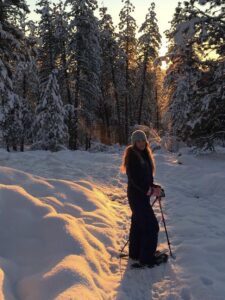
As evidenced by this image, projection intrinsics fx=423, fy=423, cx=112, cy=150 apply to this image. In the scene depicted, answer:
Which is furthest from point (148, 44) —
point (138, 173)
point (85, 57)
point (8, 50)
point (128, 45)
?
point (138, 173)

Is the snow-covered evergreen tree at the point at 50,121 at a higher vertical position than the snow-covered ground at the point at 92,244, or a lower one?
higher

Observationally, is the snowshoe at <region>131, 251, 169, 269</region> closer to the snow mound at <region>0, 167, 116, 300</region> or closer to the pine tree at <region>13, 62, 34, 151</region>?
the snow mound at <region>0, 167, 116, 300</region>

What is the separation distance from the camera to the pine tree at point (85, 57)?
32.4 metres

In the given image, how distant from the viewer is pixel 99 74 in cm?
3647

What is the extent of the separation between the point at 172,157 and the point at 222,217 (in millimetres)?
8910

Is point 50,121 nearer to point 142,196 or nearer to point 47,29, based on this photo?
point 47,29

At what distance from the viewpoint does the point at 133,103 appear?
169ft

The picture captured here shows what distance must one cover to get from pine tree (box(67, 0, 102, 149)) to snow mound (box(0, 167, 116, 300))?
24735mm

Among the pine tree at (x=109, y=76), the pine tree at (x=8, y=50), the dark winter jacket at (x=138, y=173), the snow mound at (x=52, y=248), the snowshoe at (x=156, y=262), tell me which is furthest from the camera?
the pine tree at (x=109, y=76)

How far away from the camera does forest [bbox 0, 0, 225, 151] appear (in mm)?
17453

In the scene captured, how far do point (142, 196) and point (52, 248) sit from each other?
5.42ft

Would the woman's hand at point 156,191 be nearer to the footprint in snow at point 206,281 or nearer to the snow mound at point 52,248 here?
the snow mound at point 52,248

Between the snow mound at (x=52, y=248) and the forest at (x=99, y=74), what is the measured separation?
33.1 ft

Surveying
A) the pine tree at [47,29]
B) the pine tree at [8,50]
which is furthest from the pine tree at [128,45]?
the pine tree at [8,50]
